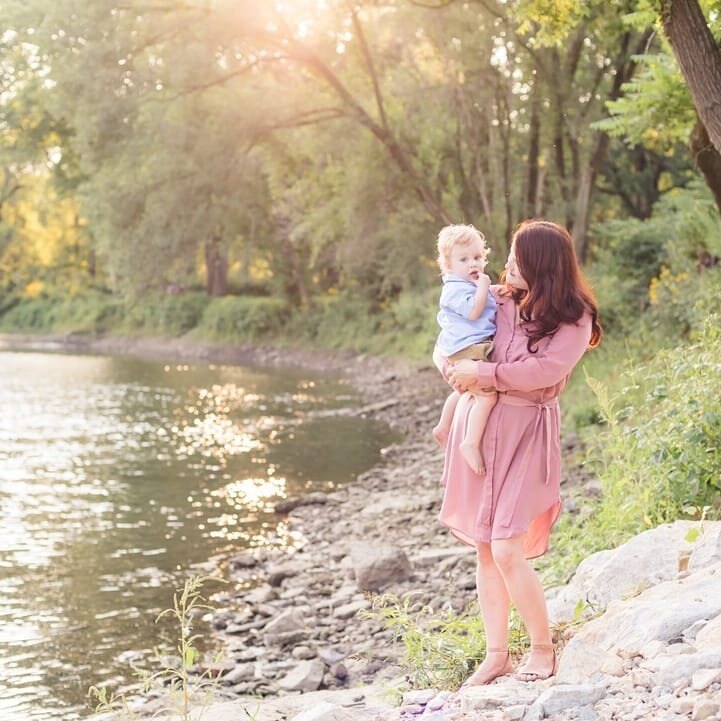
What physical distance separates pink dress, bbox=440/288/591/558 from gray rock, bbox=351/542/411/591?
160 inches

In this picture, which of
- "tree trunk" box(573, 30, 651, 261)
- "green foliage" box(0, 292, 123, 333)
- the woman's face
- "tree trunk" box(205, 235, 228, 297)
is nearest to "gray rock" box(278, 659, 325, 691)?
the woman's face

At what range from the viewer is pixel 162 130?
22219 millimetres

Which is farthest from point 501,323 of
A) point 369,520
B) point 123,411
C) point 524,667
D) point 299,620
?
point 123,411

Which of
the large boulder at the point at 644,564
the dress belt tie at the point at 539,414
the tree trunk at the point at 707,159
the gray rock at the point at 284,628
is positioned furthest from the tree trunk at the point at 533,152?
the dress belt tie at the point at 539,414

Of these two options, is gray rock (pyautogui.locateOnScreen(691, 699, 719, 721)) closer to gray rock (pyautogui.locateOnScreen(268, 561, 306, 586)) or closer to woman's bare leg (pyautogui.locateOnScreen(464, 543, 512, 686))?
woman's bare leg (pyautogui.locateOnScreen(464, 543, 512, 686))

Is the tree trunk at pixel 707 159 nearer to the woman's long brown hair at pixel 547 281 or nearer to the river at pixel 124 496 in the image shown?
the woman's long brown hair at pixel 547 281

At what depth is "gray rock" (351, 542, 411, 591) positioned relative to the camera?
28.4 feet

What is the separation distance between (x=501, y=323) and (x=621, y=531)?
259cm

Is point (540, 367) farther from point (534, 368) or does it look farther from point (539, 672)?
point (539, 672)

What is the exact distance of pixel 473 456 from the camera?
15.0 ft

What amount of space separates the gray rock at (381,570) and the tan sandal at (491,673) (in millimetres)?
3963

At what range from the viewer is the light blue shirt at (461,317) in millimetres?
4473

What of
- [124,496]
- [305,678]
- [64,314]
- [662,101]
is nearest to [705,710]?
[305,678]

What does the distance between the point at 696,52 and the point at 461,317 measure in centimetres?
388
